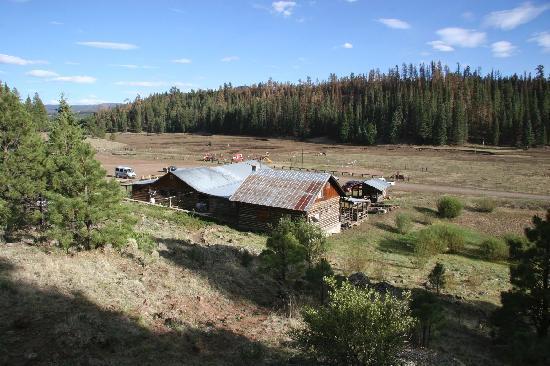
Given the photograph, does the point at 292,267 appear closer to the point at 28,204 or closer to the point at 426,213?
the point at 28,204

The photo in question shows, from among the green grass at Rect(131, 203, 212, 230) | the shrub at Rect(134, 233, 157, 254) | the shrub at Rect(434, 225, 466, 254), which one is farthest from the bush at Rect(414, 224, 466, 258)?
the shrub at Rect(134, 233, 157, 254)

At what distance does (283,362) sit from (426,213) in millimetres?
35322

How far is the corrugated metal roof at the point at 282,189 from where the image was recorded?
34406mm

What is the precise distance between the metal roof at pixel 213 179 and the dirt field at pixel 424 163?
2332 cm

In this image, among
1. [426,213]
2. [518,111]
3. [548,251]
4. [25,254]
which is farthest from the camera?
[518,111]

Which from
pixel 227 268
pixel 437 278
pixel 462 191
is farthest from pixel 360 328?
pixel 462 191

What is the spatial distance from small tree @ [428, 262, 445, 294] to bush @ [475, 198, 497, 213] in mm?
24056

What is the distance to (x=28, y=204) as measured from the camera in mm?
22562

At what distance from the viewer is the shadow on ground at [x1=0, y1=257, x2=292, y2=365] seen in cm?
1229

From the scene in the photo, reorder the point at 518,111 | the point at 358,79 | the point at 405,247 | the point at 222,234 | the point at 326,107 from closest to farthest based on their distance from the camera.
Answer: the point at 222,234
the point at 405,247
the point at 518,111
the point at 326,107
the point at 358,79

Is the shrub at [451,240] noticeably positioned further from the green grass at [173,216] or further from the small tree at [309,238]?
the green grass at [173,216]

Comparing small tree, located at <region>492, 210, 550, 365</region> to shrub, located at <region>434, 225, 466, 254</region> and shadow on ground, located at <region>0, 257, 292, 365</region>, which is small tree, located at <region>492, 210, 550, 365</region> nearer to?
shadow on ground, located at <region>0, 257, 292, 365</region>

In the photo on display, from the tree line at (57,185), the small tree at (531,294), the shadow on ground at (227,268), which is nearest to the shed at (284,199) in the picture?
the shadow on ground at (227,268)

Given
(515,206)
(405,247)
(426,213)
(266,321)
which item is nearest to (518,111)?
(515,206)
